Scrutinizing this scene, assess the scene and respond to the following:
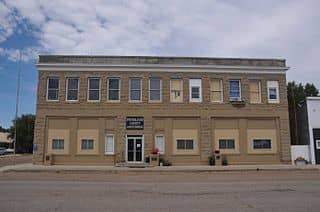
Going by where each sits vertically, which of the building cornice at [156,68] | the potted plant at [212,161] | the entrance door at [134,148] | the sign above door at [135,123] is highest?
the building cornice at [156,68]

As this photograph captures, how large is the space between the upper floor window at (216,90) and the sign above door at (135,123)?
22.1ft

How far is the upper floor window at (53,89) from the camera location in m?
28.5

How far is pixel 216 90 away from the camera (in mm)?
29312

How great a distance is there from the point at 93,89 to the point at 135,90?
3.73 meters

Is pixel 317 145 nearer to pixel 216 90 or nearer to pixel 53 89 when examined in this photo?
pixel 216 90

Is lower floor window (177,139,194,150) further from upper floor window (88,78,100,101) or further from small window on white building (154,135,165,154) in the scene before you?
upper floor window (88,78,100,101)

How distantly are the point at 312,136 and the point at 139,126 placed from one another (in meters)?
→ 15.5

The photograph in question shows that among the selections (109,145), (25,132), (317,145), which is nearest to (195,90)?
(109,145)

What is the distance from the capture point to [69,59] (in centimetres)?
2881

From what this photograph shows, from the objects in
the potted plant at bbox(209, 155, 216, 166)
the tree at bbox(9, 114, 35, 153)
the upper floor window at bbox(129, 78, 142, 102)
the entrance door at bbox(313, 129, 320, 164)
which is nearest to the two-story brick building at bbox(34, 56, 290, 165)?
the upper floor window at bbox(129, 78, 142, 102)

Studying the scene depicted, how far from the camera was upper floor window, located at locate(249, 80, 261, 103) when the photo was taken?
2947 cm

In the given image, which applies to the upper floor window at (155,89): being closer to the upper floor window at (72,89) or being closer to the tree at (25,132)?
the upper floor window at (72,89)

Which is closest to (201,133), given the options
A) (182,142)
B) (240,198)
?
(182,142)

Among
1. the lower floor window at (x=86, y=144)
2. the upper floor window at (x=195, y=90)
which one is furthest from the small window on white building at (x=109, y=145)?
the upper floor window at (x=195, y=90)
